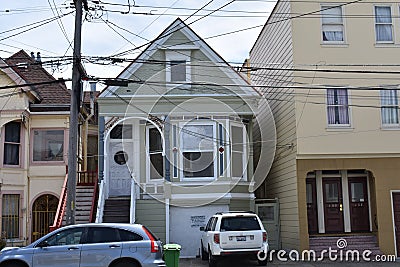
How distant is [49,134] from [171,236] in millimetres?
6919

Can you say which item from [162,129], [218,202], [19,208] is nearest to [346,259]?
[218,202]

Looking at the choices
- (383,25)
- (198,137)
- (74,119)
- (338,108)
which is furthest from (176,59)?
(383,25)

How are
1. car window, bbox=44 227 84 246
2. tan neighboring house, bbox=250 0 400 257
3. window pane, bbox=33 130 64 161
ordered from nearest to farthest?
car window, bbox=44 227 84 246 → tan neighboring house, bbox=250 0 400 257 → window pane, bbox=33 130 64 161

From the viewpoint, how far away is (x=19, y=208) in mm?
23828

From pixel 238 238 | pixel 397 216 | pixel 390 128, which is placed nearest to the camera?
pixel 238 238

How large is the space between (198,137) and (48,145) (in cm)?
658

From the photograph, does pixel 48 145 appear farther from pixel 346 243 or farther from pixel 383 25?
pixel 383 25

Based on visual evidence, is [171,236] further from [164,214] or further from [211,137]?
[211,137]

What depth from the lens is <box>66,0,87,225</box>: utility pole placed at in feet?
54.3

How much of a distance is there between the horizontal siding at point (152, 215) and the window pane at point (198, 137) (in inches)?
105

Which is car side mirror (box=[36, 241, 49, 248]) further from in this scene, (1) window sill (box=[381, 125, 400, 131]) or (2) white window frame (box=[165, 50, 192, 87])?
(1) window sill (box=[381, 125, 400, 131])

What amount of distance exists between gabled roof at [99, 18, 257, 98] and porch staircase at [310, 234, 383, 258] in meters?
6.34

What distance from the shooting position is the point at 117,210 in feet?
74.4

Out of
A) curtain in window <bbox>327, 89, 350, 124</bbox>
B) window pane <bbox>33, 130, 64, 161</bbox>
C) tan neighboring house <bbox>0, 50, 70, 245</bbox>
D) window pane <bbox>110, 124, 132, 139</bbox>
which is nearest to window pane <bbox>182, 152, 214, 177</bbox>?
window pane <bbox>110, 124, 132, 139</bbox>
